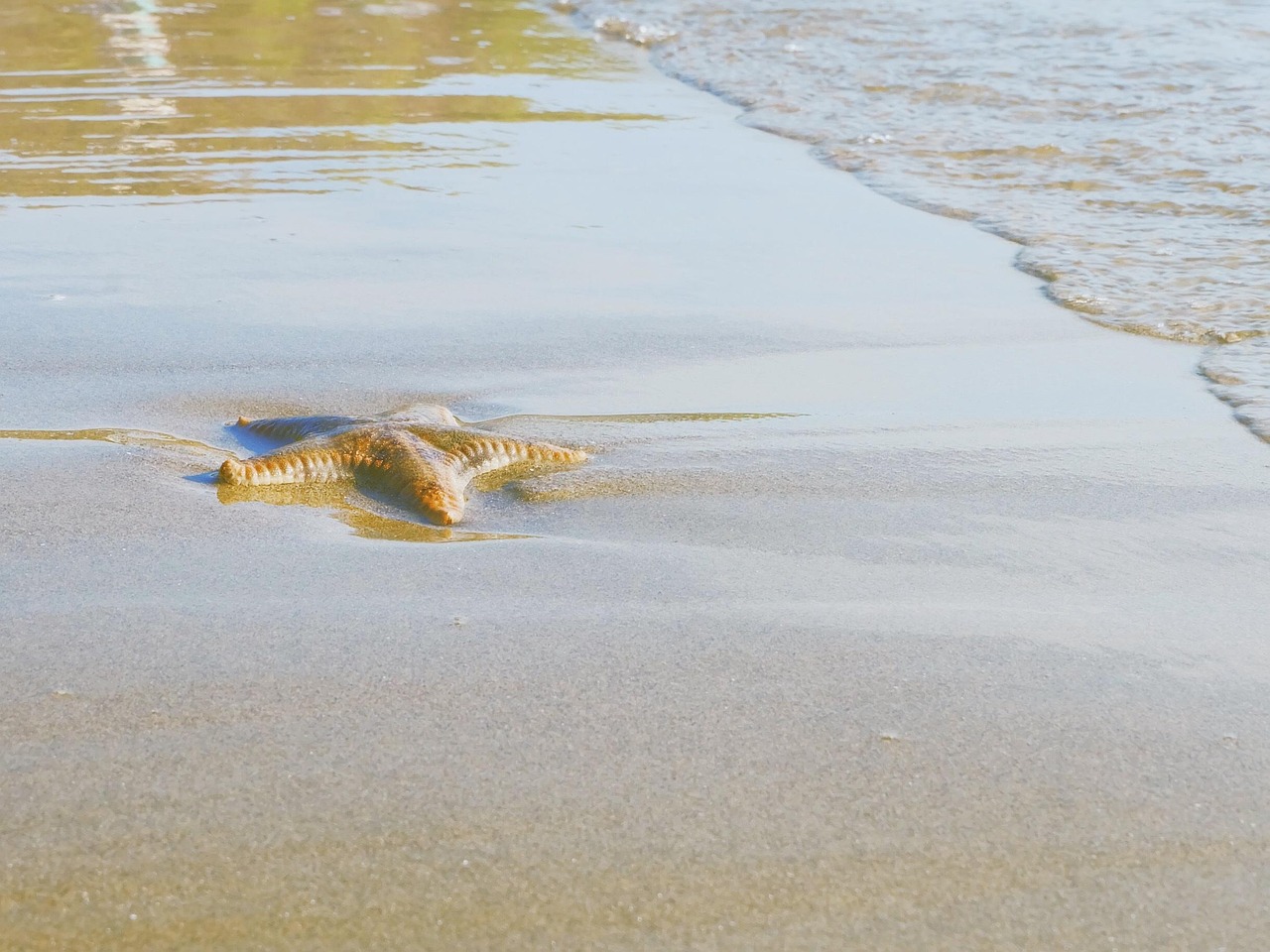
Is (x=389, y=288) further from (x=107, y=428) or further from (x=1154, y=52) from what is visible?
(x=1154, y=52)

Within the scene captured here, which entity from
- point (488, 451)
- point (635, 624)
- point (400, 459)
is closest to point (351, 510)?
point (400, 459)

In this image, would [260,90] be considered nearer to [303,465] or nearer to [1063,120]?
[1063,120]

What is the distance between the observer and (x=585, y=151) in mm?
8406

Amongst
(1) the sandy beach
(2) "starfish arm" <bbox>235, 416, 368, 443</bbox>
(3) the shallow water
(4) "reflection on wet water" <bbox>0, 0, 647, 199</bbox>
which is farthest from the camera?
(4) "reflection on wet water" <bbox>0, 0, 647, 199</bbox>

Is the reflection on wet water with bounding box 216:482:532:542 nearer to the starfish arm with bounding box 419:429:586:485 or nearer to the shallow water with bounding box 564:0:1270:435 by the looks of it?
the starfish arm with bounding box 419:429:586:485

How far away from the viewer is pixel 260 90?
32.2ft

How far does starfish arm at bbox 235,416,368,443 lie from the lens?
165 inches

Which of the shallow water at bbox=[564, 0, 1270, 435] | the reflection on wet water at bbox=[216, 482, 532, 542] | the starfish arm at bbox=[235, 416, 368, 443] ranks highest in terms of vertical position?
the shallow water at bbox=[564, 0, 1270, 435]

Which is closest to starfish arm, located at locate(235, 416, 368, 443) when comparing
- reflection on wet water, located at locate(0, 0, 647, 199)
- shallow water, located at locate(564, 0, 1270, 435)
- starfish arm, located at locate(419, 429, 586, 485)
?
starfish arm, located at locate(419, 429, 586, 485)

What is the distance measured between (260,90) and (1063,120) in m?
5.48

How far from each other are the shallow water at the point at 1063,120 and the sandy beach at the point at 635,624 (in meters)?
0.64

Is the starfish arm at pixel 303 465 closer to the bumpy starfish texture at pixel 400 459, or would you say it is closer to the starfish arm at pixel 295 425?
the bumpy starfish texture at pixel 400 459

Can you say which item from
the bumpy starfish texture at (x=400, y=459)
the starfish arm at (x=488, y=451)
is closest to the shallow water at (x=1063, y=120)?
the starfish arm at (x=488, y=451)

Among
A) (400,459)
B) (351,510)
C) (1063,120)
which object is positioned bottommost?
(351,510)
